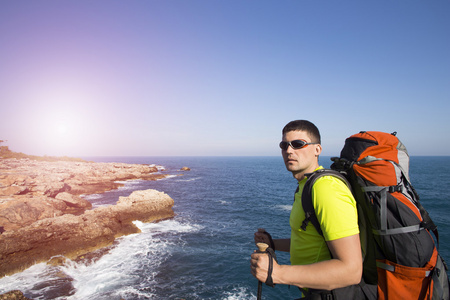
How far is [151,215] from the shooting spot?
2467cm

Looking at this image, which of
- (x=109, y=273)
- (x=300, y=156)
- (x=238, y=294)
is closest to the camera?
(x=300, y=156)

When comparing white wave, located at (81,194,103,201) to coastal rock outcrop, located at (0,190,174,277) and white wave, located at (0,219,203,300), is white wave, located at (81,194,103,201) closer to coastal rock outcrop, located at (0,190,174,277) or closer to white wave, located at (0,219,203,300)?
coastal rock outcrop, located at (0,190,174,277)

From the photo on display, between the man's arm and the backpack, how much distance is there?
30 cm

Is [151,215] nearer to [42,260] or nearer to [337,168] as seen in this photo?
[42,260]

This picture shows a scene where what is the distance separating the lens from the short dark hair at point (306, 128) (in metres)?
2.60

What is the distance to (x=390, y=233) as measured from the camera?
1981 millimetres

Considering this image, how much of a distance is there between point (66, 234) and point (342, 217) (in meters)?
19.8

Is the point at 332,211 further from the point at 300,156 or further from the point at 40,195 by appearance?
the point at 40,195

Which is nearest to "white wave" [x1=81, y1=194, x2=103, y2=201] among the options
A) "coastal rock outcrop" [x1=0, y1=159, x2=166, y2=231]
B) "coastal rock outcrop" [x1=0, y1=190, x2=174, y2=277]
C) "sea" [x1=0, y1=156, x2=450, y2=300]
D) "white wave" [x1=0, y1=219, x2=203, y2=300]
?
"coastal rock outcrop" [x1=0, y1=159, x2=166, y2=231]

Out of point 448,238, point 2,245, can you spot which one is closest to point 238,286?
point 2,245

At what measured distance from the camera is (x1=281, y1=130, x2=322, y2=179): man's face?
254cm

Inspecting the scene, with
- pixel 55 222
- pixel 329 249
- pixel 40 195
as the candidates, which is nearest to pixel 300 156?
pixel 329 249

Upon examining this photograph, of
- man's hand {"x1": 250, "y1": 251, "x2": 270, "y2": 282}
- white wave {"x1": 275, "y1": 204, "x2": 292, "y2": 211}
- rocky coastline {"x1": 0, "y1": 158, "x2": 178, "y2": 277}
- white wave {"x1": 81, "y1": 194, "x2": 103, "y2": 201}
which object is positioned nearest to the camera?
man's hand {"x1": 250, "y1": 251, "x2": 270, "y2": 282}

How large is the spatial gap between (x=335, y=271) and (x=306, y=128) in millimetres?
1515
